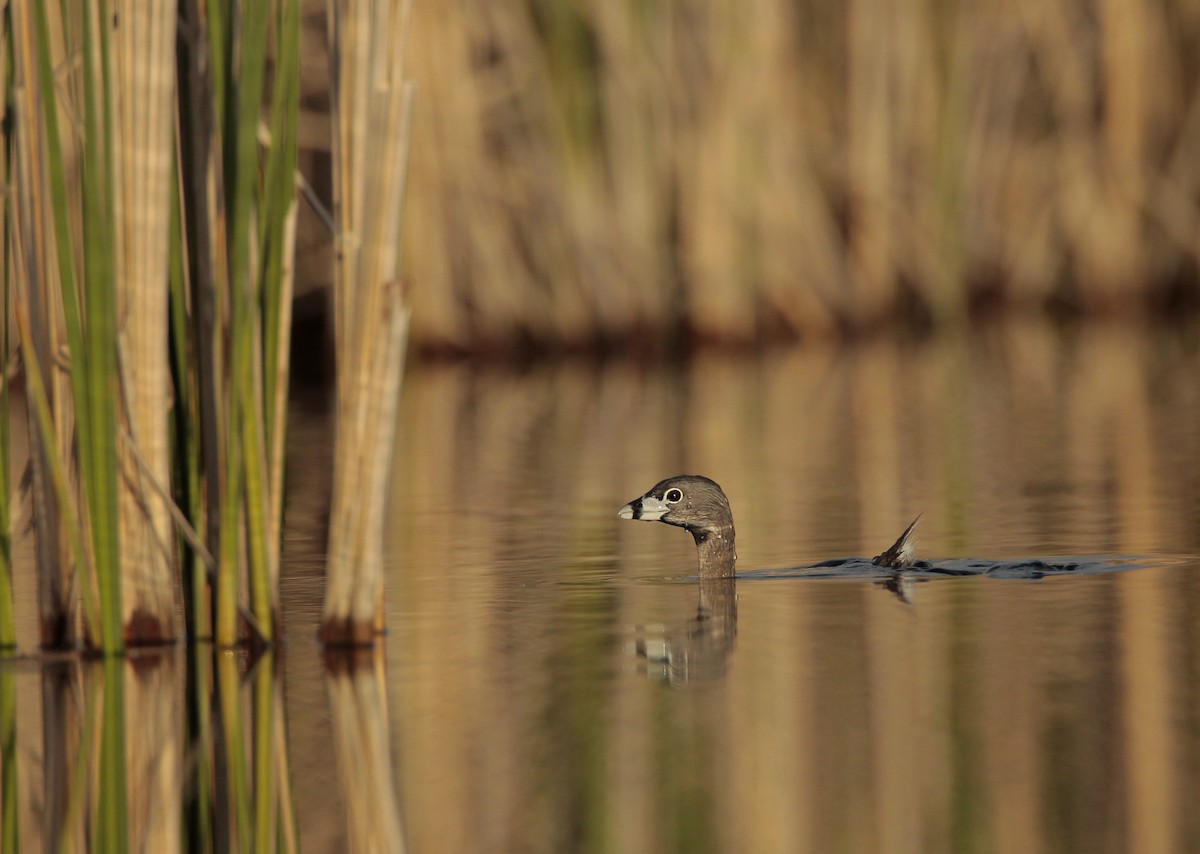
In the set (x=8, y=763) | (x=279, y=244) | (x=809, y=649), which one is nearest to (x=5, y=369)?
(x=279, y=244)

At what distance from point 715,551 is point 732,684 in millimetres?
1643

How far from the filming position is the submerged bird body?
20.0ft

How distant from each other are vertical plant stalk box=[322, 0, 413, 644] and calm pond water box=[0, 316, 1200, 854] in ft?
1.11

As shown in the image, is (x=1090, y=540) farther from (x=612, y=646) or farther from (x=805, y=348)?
(x=805, y=348)

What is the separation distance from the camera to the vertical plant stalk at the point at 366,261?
188 inches

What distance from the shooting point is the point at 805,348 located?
14.5m

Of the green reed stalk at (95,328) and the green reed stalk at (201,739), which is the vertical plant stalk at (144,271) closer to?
the green reed stalk at (95,328)

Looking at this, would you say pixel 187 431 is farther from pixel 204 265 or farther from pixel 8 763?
pixel 8 763

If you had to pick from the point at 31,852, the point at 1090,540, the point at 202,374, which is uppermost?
the point at 202,374

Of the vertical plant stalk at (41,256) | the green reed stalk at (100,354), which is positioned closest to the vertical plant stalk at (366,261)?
the green reed stalk at (100,354)

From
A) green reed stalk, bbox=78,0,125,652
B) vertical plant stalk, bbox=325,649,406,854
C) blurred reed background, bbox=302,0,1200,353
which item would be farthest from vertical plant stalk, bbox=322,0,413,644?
blurred reed background, bbox=302,0,1200,353

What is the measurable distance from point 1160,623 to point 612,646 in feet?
3.89

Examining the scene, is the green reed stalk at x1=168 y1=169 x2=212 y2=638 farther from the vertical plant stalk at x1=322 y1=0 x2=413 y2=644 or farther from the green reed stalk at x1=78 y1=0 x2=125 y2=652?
the vertical plant stalk at x1=322 y1=0 x2=413 y2=644

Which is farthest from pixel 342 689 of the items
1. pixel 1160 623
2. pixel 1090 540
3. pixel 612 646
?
pixel 1090 540
